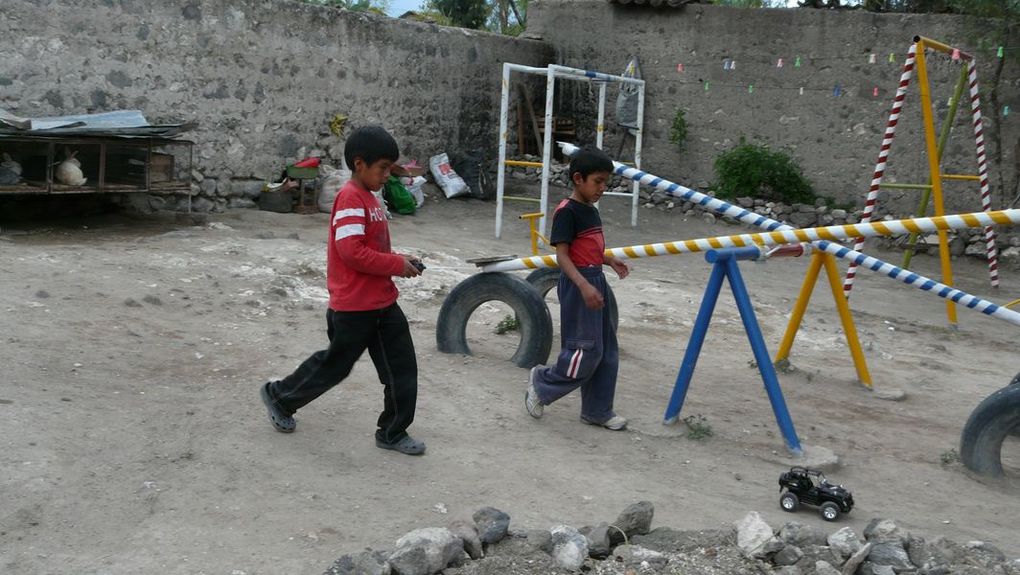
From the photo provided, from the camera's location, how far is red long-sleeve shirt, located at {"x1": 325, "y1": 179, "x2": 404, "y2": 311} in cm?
380

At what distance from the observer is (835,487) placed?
12.5 feet

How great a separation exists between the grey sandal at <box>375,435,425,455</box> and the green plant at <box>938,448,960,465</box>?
2474 millimetres

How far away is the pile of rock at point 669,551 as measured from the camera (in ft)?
10.0

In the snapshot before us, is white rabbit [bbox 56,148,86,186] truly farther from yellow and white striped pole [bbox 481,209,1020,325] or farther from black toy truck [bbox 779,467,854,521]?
black toy truck [bbox 779,467,854,521]

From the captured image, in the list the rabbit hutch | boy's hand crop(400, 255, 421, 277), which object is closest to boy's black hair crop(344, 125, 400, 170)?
boy's hand crop(400, 255, 421, 277)

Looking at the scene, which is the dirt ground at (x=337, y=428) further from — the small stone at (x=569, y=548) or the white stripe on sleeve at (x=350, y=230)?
the white stripe on sleeve at (x=350, y=230)

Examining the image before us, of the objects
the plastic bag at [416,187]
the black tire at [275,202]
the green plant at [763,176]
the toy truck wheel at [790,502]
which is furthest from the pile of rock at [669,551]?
the green plant at [763,176]

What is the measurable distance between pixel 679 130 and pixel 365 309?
34.1ft

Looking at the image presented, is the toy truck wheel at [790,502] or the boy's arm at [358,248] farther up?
the boy's arm at [358,248]

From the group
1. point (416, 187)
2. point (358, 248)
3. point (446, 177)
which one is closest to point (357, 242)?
point (358, 248)

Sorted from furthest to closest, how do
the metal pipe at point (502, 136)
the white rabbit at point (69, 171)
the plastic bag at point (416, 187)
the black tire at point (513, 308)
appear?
the plastic bag at point (416, 187), the metal pipe at point (502, 136), the white rabbit at point (69, 171), the black tire at point (513, 308)

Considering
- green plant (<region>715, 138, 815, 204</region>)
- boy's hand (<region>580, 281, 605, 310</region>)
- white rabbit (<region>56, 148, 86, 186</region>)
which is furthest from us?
green plant (<region>715, 138, 815, 204</region>)

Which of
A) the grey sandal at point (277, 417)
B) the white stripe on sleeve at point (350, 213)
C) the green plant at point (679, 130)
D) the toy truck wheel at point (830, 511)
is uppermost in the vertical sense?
the green plant at point (679, 130)

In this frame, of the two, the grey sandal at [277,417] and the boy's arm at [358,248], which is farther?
the grey sandal at [277,417]
